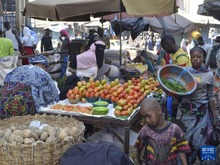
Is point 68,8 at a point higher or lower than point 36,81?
higher

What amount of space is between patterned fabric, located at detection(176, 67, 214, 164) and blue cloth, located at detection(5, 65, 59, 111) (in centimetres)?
183

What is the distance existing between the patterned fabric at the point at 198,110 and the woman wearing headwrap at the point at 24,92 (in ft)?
6.13

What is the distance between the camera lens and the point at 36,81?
13.9ft

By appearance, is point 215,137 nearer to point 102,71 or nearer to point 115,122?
point 115,122

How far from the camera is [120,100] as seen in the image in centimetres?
426

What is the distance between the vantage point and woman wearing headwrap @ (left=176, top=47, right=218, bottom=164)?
4016 millimetres

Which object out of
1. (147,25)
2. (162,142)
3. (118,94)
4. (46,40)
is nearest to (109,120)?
(118,94)

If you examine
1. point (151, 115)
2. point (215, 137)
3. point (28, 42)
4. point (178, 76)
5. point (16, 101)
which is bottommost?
point (215, 137)

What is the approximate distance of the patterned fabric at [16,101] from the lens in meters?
4.09

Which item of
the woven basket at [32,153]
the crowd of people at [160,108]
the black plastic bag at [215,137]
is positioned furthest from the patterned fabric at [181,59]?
the woven basket at [32,153]

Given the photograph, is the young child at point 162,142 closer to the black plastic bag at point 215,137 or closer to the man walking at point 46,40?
the black plastic bag at point 215,137

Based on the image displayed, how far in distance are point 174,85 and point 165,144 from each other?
125 cm

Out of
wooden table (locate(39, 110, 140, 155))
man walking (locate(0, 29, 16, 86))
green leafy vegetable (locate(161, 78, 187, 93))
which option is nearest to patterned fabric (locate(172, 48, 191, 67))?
green leafy vegetable (locate(161, 78, 187, 93))

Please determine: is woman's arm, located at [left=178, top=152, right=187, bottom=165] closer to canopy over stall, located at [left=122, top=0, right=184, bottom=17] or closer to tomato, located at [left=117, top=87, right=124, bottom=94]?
tomato, located at [left=117, top=87, right=124, bottom=94]
